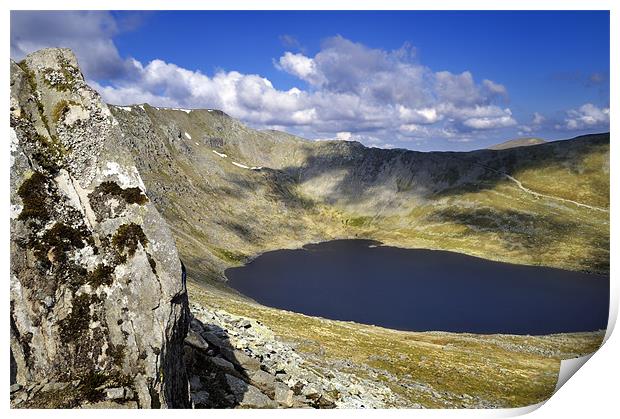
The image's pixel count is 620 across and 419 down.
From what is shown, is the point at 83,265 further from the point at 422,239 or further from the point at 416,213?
the point at 416,213

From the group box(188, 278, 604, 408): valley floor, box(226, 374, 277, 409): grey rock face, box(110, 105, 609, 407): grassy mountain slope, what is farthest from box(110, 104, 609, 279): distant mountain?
box(226, 374, 277, 409): grey rock face

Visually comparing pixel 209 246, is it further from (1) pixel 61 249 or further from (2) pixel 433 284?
(1) pixel 61 249

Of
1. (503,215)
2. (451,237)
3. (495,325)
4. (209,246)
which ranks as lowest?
(495,325)

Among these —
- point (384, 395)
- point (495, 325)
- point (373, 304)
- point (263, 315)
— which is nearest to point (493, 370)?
point (384, 395)

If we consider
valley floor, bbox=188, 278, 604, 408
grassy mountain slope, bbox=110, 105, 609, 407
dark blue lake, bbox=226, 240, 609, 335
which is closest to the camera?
valley floor, bbox=188, 278, 604, 408

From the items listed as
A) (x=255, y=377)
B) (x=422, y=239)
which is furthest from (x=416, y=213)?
(x=255, y=377)

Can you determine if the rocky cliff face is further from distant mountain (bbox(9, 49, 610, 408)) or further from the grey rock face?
the grey rock face

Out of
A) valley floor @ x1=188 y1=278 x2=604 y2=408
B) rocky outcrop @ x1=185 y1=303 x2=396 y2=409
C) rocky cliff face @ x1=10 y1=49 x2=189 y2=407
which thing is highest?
rocky cliff face @ x1=10 y1=49 x2=189 y2=407
